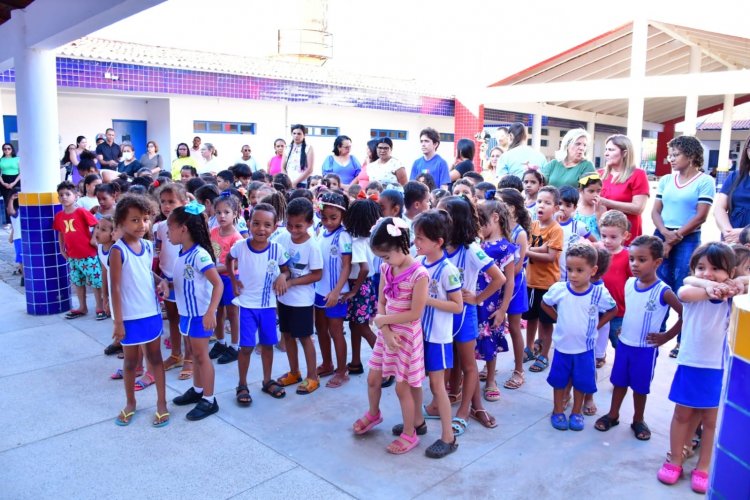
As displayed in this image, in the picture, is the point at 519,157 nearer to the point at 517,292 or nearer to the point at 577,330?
the point at 517,292

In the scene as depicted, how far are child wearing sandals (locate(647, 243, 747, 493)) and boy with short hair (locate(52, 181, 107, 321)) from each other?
15.8 ft

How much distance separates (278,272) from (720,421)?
2.65 m

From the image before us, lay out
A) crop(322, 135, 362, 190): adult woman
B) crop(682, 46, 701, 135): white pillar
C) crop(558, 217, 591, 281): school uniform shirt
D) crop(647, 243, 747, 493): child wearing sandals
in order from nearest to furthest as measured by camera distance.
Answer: crop(647, 243, 747, 493): child wearing sandals, crop(558, 217, 591, 281): school uniform shirt, crop(322, 135, 362, 190): adult woman, crop(682, 46, 701, 135): white pillar

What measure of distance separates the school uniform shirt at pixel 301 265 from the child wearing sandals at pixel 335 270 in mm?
144

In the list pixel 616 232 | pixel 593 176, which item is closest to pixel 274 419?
pixel 616 232

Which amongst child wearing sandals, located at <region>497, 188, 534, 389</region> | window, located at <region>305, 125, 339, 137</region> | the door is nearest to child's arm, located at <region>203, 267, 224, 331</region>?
child wearing sandals, located at <region>497, 188, 534, 389</region>

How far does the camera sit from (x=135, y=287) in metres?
3.51

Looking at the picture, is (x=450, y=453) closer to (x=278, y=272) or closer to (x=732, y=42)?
(x=278, y=272)

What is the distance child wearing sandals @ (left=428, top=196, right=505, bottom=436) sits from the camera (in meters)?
3.41

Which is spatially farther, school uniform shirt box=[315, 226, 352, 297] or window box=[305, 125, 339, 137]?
window box=[305, 125, 339, 137]

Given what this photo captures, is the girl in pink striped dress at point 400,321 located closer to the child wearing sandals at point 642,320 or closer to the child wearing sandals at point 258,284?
the child wearing sandals at point 258,284

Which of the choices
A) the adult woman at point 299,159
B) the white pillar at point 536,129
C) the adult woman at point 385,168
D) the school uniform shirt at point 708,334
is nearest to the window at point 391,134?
the white pillar at point 536,129

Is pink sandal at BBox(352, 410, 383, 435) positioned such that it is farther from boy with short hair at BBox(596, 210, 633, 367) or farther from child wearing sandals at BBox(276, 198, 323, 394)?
boy with short hair at BBox(596, 210, 633, 367)

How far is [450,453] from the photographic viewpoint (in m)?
3.20
